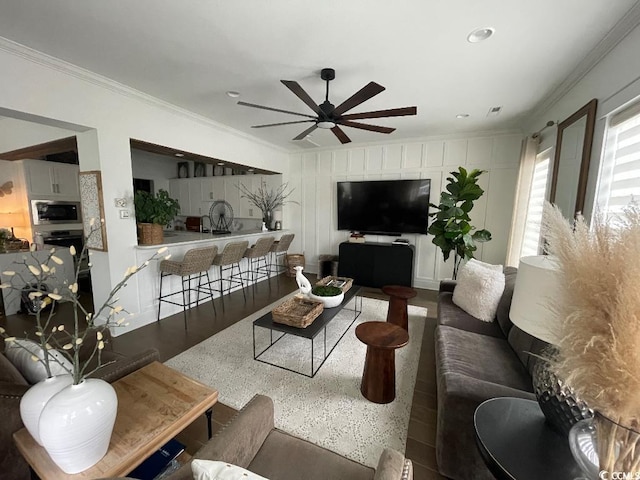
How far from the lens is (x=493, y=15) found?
1.67 m

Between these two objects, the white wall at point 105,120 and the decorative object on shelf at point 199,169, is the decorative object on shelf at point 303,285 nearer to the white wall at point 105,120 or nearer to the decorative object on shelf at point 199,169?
the white wall at point 105,120

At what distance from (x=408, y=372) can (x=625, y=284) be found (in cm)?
208

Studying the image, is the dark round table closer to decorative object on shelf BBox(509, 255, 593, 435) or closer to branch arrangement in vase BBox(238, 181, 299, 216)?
decorative object on shelf BBox(509, 255, 593, 435)

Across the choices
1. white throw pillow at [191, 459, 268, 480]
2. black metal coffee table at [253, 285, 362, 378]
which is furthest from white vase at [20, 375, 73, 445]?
black metal coffee table at [253, 285, 362, 378]

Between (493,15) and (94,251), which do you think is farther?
(94,251)

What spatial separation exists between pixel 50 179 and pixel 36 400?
17.8 feet

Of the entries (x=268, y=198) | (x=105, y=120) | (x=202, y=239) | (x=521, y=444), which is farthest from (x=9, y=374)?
(x=268, y=198)

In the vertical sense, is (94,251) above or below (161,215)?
below

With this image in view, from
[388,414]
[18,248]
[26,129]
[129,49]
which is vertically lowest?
[388,414]

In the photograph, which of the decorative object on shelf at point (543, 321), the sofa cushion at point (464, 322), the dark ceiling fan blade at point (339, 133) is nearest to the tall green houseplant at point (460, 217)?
the sofa cushion at point (464, 322)

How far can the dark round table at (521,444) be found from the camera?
87 centimetres

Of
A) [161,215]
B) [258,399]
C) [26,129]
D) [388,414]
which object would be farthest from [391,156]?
[26,129]

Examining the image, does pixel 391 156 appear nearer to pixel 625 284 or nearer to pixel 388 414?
pixel 388 414

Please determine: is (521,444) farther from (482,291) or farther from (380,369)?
(482,291)
